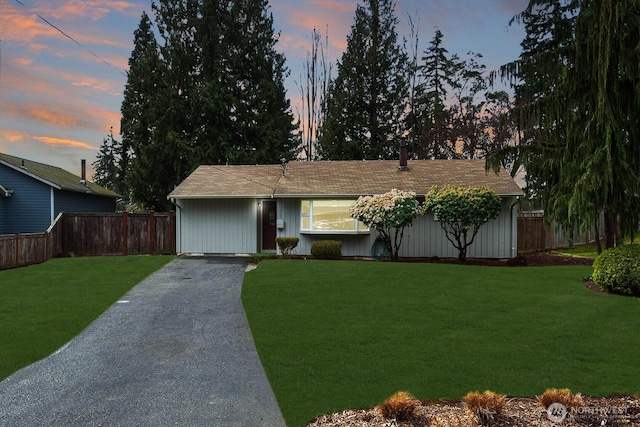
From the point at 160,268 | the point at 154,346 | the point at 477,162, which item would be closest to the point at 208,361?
the point at 154,346

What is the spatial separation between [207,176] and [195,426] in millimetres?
15938

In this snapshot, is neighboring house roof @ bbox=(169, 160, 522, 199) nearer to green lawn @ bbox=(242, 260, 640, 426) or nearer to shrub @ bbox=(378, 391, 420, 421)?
green lawn @ bbox=(242, 260, 640, 426)

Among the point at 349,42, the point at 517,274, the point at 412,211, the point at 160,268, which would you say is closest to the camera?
the point at 517,274

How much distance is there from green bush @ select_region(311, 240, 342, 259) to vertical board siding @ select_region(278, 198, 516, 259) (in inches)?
33.1

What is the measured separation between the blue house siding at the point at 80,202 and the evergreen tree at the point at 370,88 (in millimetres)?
14451

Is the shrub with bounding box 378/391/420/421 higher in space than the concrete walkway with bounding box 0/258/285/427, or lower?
higher

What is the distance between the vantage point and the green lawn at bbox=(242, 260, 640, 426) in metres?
4.30

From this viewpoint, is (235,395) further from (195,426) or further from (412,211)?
(412,211)

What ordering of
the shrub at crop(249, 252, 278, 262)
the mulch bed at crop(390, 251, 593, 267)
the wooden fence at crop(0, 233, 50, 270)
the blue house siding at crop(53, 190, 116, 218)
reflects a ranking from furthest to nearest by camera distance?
the blue house siding at crop(53, 190, 116, 218)
the shrub at crop(249, 252, 278, 262)
the mulch bed at crop(390, 251, 593, 267)
the wooden fence at crop(0, 233, 50, 270)

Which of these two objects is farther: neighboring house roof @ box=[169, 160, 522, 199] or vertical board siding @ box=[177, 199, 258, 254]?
vertical board siding @ box=[177, 199, 258, 254]

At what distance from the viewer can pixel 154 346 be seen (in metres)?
5.80

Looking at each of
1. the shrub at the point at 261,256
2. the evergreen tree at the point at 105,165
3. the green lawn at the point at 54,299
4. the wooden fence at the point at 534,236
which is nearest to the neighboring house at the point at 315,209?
the shrub at the point at 261,256

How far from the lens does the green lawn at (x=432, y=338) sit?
4305 millimetres

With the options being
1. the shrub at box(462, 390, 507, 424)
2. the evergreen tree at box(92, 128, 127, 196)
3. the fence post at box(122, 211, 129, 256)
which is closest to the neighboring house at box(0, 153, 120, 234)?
the fence post at box(122, 211, 129, 256)
